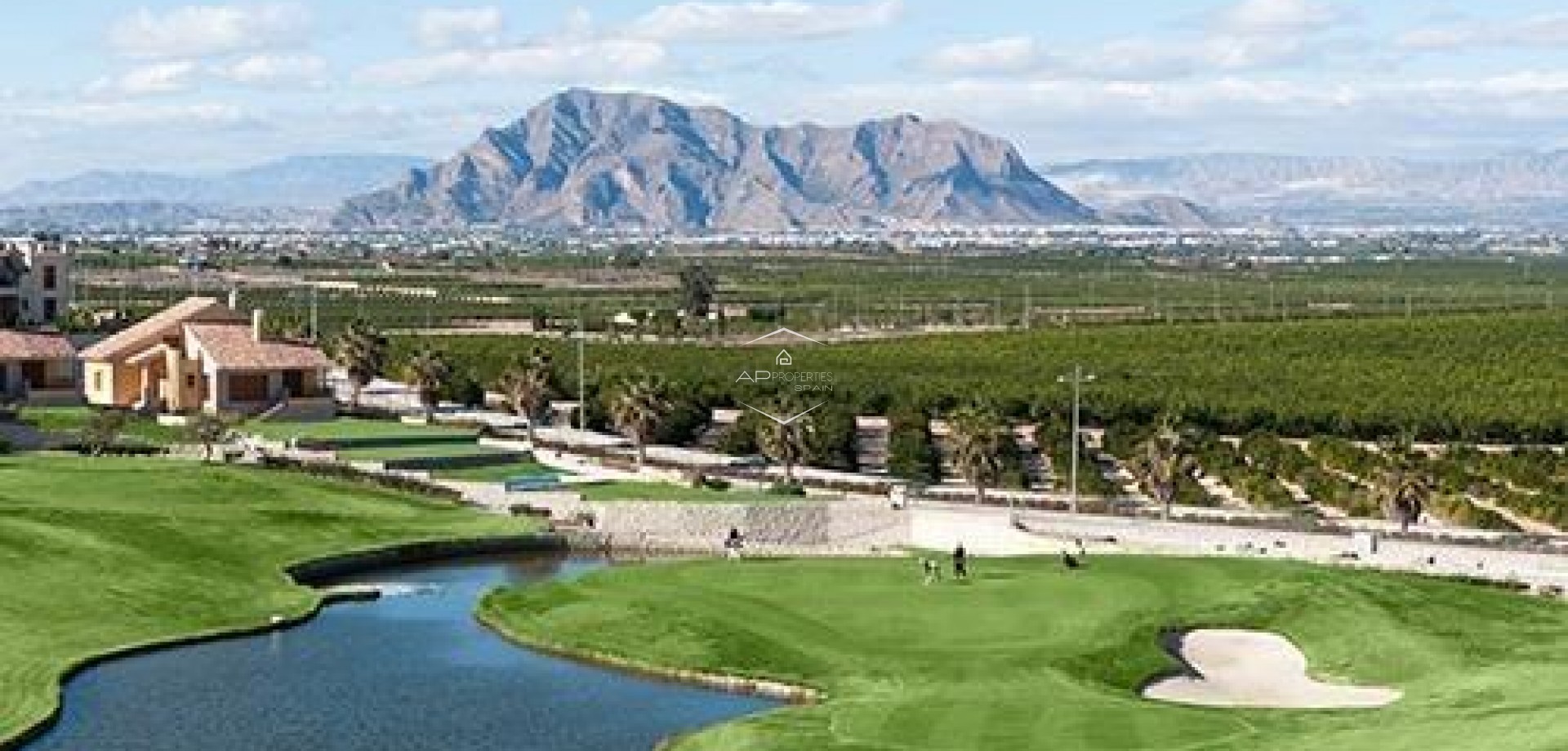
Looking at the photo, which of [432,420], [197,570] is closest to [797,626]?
[197,570]

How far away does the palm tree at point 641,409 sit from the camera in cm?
10131

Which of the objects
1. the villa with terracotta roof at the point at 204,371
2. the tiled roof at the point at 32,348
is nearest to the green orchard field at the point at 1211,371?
the villa with terracotta roof at the point at 204,371

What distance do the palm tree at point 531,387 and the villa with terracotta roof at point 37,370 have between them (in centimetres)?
2139

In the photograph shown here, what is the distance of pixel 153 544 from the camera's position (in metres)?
70.9

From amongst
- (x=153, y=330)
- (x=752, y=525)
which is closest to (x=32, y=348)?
(x=153, y=330)

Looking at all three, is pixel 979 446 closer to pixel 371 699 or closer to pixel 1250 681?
pixel 1250 681

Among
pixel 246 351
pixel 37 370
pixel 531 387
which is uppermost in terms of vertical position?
pixel 246 351

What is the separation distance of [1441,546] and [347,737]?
38.5 meters

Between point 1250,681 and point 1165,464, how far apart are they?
1224 inches

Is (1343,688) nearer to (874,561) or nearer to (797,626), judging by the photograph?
(797,626)

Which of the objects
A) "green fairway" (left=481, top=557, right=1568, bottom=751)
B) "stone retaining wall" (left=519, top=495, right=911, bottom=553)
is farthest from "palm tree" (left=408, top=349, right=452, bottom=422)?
"green fairway" (left=481, top=557, right=1568, bottom=751)

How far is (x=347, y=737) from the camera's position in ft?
165

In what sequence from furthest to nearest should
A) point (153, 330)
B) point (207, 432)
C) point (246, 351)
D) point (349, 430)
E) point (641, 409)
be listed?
point (153, 330) → point (246, 351) → point (349, 430) → point (641, 409) → point (207, 432)

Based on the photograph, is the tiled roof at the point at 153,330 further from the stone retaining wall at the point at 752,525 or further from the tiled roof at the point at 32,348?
the stone retaining wall at the point at 752,525
